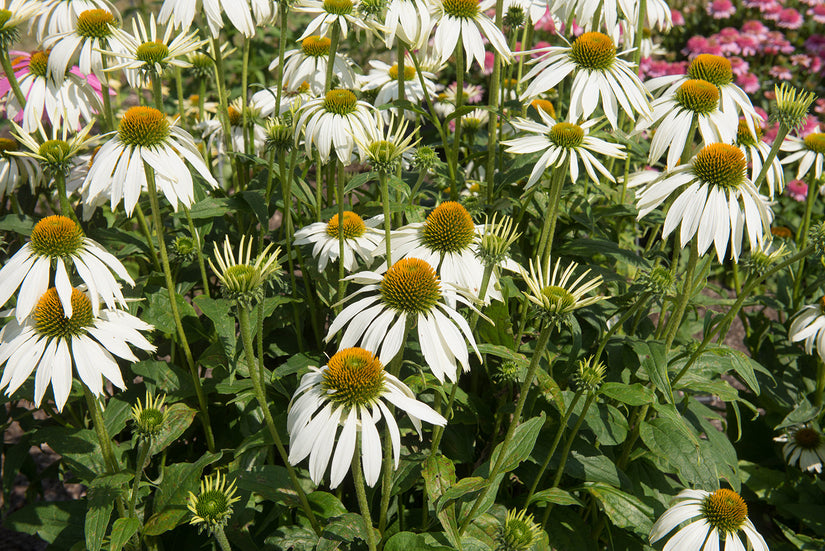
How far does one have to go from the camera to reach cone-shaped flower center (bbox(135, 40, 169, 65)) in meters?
1.78

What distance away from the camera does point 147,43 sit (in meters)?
1.83

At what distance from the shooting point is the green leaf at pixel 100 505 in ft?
4.91

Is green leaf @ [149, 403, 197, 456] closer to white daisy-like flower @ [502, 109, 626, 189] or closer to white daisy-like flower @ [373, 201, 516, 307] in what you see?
white daisy-like flower @ [373, 201, 516, 307]

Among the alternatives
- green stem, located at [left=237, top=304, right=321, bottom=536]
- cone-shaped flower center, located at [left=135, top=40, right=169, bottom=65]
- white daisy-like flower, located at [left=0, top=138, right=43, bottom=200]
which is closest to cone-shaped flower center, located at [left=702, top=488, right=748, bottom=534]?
green stem, located at [left=237, top=304, right=321, bottom=536]

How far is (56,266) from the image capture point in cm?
148

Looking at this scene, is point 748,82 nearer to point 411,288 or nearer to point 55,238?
point 411,288

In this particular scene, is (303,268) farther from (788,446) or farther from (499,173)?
(788,446)

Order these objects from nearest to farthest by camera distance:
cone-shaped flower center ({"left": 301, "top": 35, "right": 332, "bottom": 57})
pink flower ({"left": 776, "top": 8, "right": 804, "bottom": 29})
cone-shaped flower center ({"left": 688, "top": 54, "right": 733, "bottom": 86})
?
cone-shaped flower center ({"left": 688, "top": 54, "right": 733, "bottom": 86}), cone-shaped flower center ({"left": 301, "top": 35, "right": 332, "bottom": 57}), pink flower ({"left": 776, "top": 8, "right": 804, "bottom": 29})

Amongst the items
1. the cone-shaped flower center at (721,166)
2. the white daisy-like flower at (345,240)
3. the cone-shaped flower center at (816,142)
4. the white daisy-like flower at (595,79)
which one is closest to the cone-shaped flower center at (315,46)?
the white daisy-like flower at (345,240)

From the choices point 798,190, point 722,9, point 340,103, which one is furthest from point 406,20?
point 722,9

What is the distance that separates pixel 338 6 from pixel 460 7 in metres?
0.44

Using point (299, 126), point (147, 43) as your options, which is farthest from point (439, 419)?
point (147, 43)

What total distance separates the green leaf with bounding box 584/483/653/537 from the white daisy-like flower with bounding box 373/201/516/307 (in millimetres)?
689

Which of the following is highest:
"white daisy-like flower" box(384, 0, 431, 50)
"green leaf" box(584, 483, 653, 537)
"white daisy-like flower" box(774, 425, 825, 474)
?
"white daisy-like flower" box(384, 0, 431, 50)
